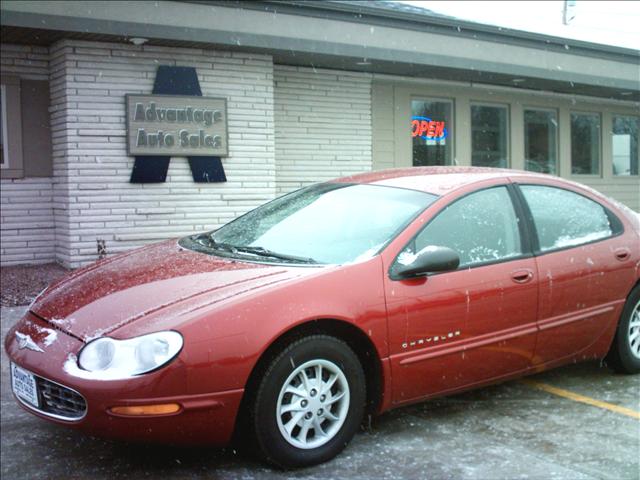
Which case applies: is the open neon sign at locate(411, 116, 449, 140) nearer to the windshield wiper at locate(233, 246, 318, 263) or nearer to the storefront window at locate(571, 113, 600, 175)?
the storefront window at locate(571, 113, 600, 175)

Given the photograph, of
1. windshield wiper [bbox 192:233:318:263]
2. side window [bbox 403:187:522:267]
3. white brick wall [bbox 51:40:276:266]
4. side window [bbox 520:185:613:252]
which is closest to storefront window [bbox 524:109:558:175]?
white brick wall [bbox 51:40:276:266]

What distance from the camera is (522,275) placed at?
437 cm

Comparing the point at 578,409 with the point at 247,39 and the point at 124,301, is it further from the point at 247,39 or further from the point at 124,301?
the point at 247,39

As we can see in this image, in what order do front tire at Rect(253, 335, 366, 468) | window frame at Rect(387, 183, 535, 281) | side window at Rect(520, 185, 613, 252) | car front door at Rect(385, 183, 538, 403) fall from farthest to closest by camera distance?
side window at Rect(520, 185, 613, 252) < window frame at Rect(387, 183, 535, 281) < car front door at Rect(385, 183, 538, 403) < front tire at Rect(253, 335, 366, 468)

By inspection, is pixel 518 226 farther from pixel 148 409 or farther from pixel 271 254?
pixel 148 409

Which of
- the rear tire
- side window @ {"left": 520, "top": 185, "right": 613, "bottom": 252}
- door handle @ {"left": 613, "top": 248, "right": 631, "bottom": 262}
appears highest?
side window @ {"left": 520, "top": 185, "right": 613, "bottom": 252}

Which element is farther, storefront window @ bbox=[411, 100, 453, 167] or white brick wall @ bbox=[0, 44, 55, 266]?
storefront window @ bbox=[411, 100, 453, 167]

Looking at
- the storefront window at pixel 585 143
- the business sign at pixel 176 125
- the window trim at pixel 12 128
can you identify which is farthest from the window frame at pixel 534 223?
the storefront window at pixel 585 143

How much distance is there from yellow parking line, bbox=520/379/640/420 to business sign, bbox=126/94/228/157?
586cm

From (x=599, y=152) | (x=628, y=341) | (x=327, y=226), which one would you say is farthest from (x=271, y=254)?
(x=599, y=152)

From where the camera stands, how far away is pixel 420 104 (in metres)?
12.7

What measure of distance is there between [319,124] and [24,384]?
27.2ft

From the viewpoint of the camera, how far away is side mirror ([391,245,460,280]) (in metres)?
3.91

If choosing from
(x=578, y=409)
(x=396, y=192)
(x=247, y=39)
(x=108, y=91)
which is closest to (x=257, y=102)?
(x=247, y=39)
